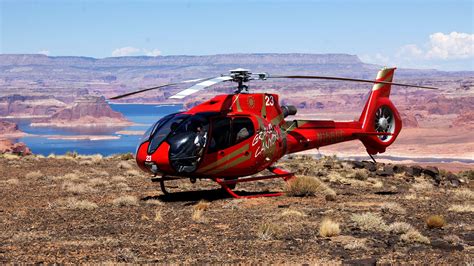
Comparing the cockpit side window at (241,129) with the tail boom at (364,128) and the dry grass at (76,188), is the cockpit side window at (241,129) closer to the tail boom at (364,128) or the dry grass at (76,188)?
the tail boom at (364,128)

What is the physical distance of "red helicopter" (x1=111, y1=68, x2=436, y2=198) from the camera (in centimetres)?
1859

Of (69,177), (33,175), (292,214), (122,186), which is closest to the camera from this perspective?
(292,214)

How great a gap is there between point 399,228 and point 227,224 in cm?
374

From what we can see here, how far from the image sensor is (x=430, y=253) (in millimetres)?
12055

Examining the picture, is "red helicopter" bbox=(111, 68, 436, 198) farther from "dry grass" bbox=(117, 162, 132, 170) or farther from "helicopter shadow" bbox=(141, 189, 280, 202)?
"dry grass" bbox=(117, 162, 132, 170)

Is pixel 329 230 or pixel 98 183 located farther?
pixel 98 183

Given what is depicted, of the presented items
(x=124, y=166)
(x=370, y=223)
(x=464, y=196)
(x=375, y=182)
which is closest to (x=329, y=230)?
(x=370, y=223)

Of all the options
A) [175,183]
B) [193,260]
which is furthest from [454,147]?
[193,260]

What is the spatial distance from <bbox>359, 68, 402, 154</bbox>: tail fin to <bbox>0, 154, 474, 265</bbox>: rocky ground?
1676 mm

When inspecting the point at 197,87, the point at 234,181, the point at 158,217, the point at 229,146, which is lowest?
the point at 158,217

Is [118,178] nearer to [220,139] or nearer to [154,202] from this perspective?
[154,202]

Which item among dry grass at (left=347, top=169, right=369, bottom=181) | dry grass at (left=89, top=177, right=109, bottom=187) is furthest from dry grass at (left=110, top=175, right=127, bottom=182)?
dry grass at (left=347, top=169, right=369, bottom=181)

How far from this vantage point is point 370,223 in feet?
48.0

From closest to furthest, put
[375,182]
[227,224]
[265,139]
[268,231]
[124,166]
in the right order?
[268,231] < [227,224] < [265,139] < [375,182] < [124,166]
